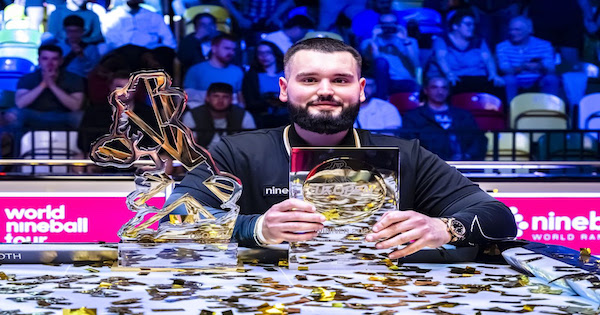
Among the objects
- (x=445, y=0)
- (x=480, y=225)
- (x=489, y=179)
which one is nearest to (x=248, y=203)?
(x=480, y=225)

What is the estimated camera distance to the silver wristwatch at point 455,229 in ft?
5.67

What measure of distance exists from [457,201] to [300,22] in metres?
2.45

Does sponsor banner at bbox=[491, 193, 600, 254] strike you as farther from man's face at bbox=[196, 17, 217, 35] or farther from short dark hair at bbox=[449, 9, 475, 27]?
man's face at bbox=[196, 17, 217, 35]

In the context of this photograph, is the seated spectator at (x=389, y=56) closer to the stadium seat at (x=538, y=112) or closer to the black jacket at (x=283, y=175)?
the stadium seat at (x=538, y=112)

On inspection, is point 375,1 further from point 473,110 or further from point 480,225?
point 480,225

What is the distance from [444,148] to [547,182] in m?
0.58

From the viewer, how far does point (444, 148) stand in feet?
14.3

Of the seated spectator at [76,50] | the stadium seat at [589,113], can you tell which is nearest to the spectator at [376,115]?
the stadium seat at [589,113]

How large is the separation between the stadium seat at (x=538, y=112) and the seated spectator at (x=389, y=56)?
0.60m

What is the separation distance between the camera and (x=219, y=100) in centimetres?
438

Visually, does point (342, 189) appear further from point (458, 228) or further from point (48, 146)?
point (48, 146)

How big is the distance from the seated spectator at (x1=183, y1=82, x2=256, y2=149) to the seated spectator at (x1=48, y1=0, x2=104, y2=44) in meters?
0.69

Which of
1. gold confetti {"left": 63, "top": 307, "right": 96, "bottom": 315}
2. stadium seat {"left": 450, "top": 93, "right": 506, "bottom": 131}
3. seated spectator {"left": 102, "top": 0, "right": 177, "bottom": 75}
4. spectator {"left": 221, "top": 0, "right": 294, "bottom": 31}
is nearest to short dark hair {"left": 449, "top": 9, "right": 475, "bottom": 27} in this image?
stadium seat {"left": 450, "top": 93, "right": 506, "bottom": 131}

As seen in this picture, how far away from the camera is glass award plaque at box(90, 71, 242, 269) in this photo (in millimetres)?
1561
